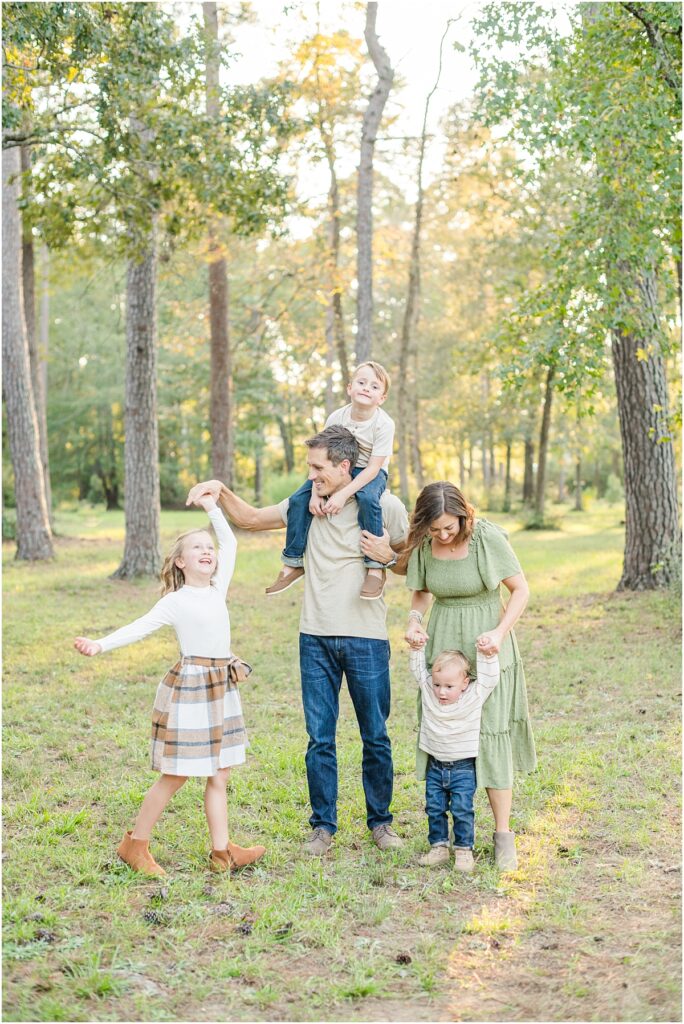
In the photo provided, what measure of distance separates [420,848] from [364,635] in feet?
3.51

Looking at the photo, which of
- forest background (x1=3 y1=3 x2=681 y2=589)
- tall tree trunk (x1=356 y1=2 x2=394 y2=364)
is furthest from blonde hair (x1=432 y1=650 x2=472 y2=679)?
tall tree trunk (x1=356 y1=2 x2=394 y2=364)

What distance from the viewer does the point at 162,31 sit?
26.8 ft

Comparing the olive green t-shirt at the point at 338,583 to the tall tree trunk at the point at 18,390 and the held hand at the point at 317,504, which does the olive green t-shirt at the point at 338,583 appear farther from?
the tall tree trunk at the point at 18,390

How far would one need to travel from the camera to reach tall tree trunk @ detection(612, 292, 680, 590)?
11.6m

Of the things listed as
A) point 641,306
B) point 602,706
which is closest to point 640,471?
point 641,306

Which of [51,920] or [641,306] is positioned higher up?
[641,306]

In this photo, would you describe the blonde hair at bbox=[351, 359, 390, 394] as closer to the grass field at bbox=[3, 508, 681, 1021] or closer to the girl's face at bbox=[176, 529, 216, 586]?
the girl's face at bbox=[176, 529, 216, 586]

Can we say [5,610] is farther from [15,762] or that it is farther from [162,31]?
[162,31]

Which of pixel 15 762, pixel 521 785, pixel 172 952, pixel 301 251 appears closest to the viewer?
pixel 172 952

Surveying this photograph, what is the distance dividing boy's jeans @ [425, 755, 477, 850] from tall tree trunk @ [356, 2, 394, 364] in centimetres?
1021

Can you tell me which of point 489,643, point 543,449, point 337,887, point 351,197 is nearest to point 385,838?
point 337,887

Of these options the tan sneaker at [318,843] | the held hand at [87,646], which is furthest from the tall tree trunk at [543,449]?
the held hand at [87,646]

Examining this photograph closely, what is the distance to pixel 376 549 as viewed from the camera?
454cm

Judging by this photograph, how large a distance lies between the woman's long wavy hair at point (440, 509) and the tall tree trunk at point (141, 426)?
912 cm
